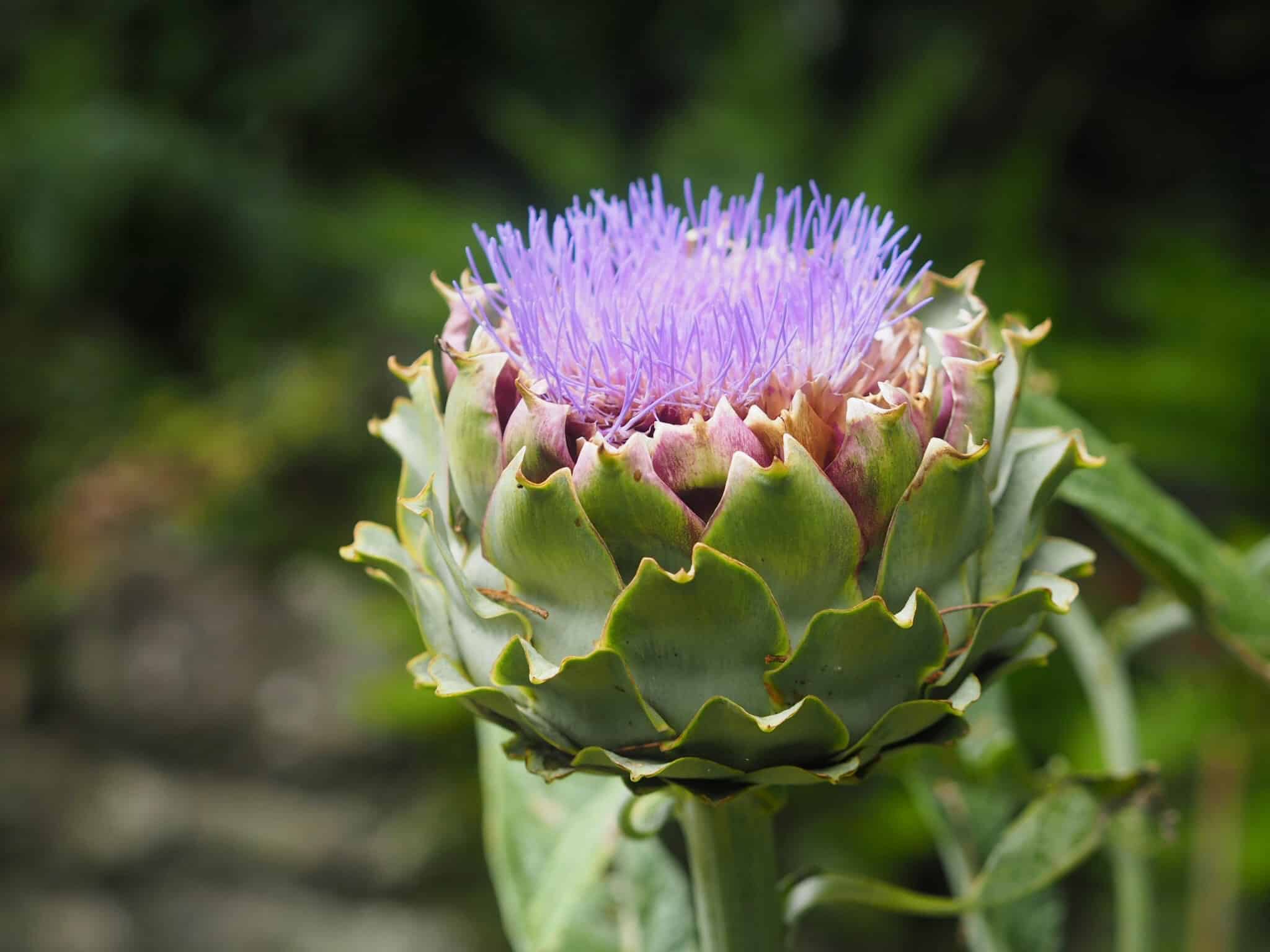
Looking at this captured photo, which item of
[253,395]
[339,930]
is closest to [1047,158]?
[253,395]

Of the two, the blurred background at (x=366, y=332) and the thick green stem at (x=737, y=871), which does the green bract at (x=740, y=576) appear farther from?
the blurred background at (x=366, y=332)

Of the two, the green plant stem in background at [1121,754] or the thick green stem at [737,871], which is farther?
the green plant stem in background at [1121,754]

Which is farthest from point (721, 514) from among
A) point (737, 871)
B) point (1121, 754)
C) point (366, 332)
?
point (366, 332)

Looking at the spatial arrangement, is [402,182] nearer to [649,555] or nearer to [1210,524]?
[1210,524]

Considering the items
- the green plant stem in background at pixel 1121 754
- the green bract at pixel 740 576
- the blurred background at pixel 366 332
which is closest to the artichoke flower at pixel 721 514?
the green bract at pixel 740 576

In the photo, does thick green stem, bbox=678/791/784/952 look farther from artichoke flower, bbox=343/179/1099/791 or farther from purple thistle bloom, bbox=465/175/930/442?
purple thistle bloom, bbox=465/175/930/442

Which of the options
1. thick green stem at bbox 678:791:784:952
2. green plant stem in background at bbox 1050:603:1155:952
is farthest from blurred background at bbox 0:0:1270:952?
thick green stem at bbox 678:791:784:952
